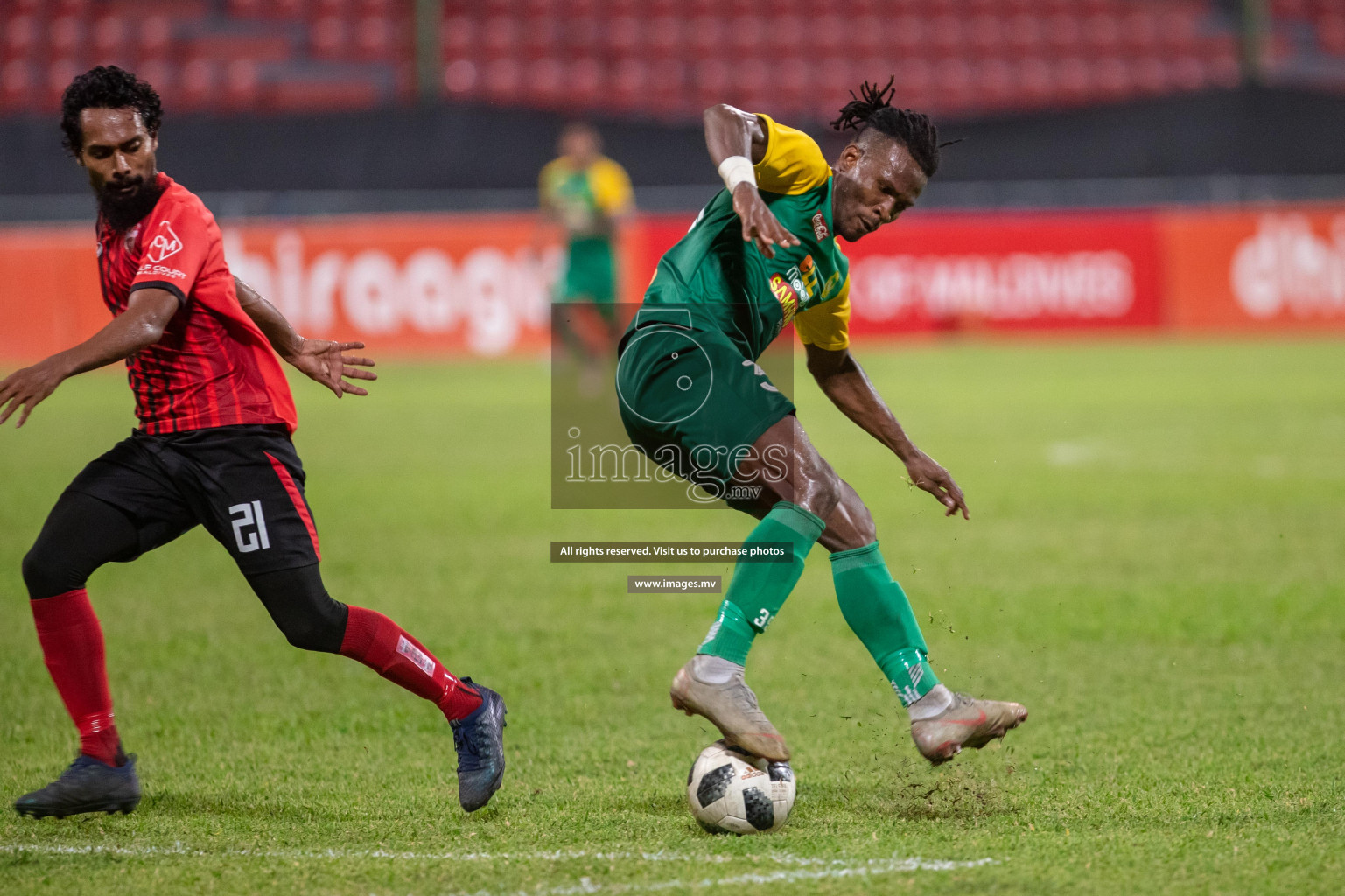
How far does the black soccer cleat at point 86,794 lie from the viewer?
3648 mm

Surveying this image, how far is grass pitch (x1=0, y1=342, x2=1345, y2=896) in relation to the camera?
325cm

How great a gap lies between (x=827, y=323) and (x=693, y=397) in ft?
2.27

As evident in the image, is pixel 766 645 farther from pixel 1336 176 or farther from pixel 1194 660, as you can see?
pixel 1336 176

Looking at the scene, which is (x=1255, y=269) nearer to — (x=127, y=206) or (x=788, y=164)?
(x=788, y=164)

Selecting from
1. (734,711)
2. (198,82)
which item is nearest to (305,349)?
(734,711)

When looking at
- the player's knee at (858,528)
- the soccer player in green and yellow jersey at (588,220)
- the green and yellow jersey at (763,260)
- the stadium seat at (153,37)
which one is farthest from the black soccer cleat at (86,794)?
the stadium seat at (153,37)

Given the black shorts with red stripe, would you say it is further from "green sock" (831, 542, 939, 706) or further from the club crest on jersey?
"green sock" (831, 542, 939, 706)

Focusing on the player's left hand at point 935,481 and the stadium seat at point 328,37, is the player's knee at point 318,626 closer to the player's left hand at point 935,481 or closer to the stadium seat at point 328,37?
the player's left hand at point 935,481

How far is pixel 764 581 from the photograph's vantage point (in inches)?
141

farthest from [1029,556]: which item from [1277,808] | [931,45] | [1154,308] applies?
[931,45]

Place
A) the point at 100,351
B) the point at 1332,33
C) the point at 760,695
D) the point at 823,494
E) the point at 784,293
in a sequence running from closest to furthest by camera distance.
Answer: the point at 100,351
the point at 823,494
the point at 784,293
the point at 760,695
the point at 1332,33

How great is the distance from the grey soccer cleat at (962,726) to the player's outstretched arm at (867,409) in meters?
0.70

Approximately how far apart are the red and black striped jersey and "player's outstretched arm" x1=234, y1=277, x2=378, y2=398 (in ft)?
0.25

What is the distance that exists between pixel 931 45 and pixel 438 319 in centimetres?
1149
